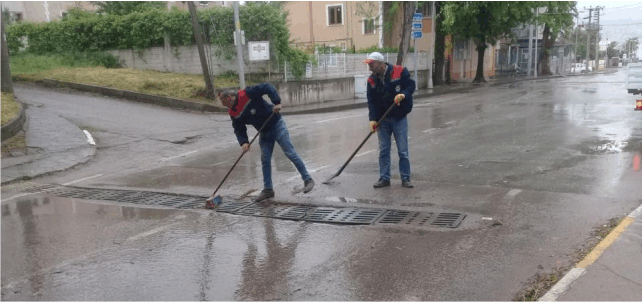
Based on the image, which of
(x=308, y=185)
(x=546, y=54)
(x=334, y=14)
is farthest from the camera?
(x=546, y=54)

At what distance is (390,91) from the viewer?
281 inches

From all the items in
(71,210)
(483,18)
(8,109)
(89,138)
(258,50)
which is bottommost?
(71,210)

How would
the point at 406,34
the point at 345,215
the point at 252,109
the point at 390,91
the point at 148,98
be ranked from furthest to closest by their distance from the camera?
1. the point at 406,34
2. the point at 148,98
3. the point at 390,91
4. the point at 252,109
5. the point at 345,215

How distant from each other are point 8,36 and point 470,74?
1204 inches

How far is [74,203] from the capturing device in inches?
291

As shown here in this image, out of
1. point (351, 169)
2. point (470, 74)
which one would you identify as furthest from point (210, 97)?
point (470, 74)

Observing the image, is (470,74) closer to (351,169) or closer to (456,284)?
(351,169)

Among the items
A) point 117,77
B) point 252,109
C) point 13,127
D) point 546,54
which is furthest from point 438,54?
point 252,109

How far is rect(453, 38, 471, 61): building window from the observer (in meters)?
38.5

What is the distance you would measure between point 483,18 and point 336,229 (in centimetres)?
2832

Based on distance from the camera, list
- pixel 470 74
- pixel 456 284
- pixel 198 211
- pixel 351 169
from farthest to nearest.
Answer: pixel 470 74 < pixel 351 169 < pixel 198 211 < pixel 456 284

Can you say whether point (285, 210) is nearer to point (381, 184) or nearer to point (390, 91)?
point (381, 184)

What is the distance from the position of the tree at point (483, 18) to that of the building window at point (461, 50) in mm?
4535

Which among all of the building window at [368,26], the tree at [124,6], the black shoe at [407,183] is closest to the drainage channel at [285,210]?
the black shoe at [407,183]
